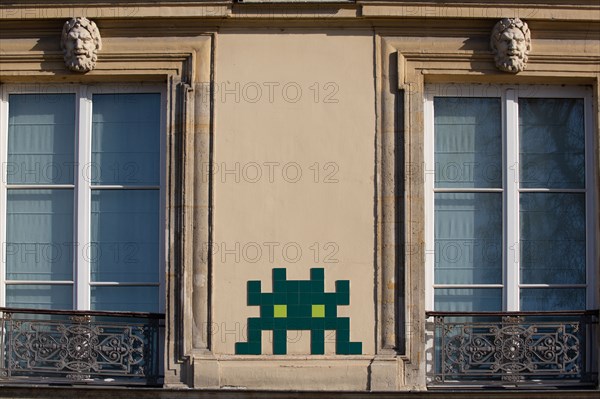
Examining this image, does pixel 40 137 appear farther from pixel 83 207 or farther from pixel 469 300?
pixel 469 300

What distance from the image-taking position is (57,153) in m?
10.1

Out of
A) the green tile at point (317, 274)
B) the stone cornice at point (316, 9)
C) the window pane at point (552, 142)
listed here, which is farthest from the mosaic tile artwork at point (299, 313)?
the stone cornice at point (316, 9)

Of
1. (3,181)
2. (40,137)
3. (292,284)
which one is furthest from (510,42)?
(3,181)

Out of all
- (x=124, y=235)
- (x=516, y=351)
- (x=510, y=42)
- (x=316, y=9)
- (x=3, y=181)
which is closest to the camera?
(x=516, y=351)

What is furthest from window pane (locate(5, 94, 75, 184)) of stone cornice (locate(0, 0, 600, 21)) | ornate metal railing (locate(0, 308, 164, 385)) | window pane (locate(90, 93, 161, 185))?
ornate metal railing (locate(0, 308, 164, 385))

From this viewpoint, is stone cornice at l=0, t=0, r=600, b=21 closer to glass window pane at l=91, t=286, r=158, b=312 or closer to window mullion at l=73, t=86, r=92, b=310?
window mullion at l=73, t=86, r=92, b=310

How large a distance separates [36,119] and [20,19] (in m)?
0.77

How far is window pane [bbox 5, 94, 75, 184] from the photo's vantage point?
33.3 feet

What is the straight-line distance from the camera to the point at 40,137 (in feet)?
33.4

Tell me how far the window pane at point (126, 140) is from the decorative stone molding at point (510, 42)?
2.58m

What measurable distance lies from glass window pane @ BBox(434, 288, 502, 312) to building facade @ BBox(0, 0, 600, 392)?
0.02 metres

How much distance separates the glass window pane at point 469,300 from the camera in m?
9.91

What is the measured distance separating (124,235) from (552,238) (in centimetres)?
321

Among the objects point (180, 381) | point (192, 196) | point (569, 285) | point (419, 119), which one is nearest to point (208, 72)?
point (192, 196)
